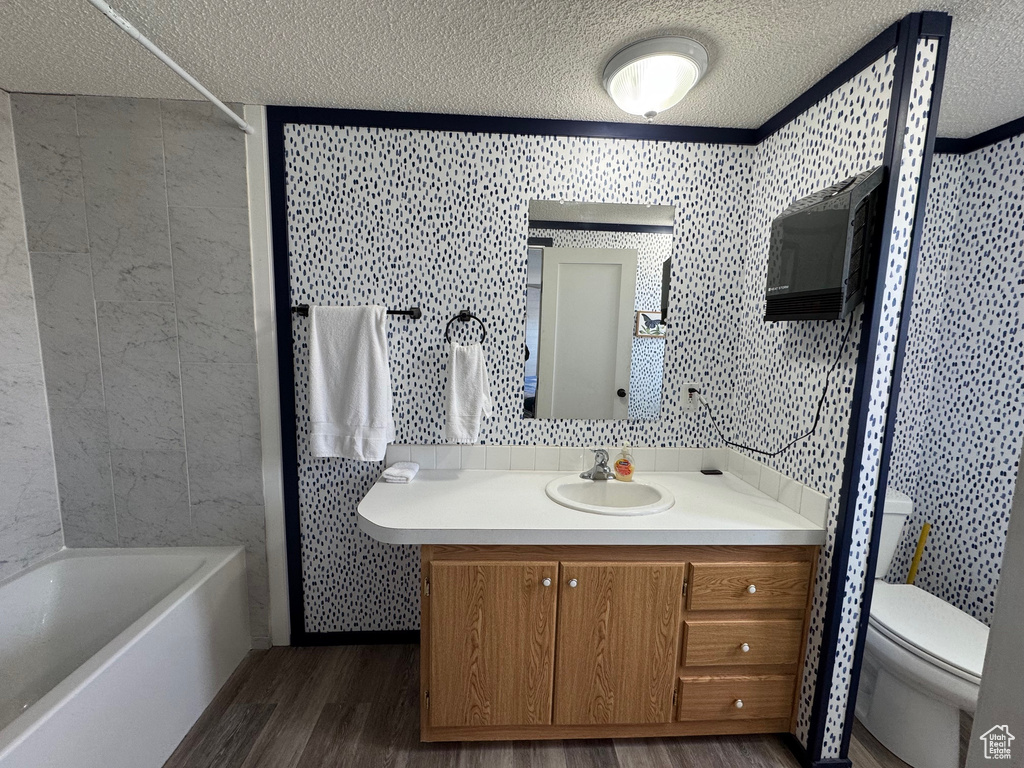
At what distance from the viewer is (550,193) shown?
185cm

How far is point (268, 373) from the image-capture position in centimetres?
187

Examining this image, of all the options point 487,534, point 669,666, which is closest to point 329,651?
point 487,534

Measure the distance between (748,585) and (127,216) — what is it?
257 centimetres

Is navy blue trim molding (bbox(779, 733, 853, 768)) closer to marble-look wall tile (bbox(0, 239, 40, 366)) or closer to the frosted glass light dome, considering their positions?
the frosted glass light dome

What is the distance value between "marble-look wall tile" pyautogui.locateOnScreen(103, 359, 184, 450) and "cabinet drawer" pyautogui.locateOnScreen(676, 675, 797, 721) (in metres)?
2.11

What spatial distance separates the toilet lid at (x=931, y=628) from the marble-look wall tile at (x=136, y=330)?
9.18 feet

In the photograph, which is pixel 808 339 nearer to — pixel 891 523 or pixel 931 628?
pixel 891 523

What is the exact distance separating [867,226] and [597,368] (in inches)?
38.6

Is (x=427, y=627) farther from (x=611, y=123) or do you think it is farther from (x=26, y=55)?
(x=26, y=55)

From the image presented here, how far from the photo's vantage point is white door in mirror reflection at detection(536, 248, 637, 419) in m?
1.89

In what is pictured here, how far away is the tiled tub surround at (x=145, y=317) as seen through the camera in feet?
5.67

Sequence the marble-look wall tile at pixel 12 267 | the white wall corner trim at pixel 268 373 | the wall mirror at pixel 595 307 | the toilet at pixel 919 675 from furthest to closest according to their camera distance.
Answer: the wall mirror at pixel 595 307 < the white wall corner trim at pixel 268 373 < the marble-look wall tile at pixel 12 267 < the toilet at pixel 919 675

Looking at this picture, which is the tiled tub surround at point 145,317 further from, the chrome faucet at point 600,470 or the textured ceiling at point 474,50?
the chrome faucet at point 600,470

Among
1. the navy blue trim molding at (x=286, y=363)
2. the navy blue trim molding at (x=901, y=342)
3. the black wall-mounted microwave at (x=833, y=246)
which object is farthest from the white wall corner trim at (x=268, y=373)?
the navy blue trim molding at (x=901, y=342)
